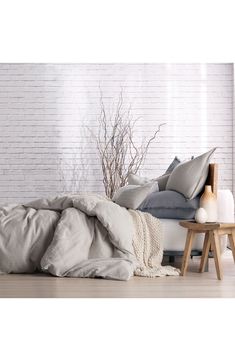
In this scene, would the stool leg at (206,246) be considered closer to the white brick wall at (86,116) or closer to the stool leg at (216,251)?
the stool leg at (216,251)

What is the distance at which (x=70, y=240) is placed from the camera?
19.7ft

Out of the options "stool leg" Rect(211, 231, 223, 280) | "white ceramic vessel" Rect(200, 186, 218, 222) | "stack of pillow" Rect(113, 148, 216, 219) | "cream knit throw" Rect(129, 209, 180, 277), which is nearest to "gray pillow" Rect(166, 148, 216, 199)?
"stack of pillow" Rect(113, 148, 216, 219)

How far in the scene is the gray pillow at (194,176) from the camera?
6465 millimetres

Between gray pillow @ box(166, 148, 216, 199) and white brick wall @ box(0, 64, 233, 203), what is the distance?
3.43m

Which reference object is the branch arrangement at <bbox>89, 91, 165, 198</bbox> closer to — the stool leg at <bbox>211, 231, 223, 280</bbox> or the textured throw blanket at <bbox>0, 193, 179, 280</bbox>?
the textured throw blanket at <bbox>0, 193, 179, 280</bbox>

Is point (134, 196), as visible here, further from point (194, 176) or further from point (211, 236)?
point (211, 236)

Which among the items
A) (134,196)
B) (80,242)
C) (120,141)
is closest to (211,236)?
(134,196)

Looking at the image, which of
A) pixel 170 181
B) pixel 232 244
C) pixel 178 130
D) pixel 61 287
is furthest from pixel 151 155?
pixel 61 287

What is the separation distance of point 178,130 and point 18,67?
232 centimetres

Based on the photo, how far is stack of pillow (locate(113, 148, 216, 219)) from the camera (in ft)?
21.3

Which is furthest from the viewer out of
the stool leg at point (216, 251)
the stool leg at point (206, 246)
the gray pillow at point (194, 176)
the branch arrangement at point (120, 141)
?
the branch arrangement at point (120, 141)

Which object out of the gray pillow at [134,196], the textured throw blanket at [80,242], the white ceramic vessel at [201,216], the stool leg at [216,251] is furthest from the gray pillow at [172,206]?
the stool leg at [216,251]

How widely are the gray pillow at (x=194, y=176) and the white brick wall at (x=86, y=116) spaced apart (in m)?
3.43
